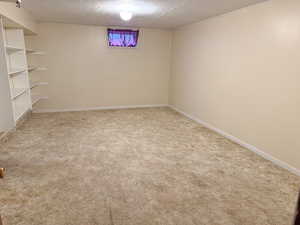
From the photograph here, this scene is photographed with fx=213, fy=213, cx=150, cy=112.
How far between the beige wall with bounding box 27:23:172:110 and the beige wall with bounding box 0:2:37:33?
104cm

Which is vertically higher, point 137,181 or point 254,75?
point 254,75

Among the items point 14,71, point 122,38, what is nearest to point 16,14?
point 14,71

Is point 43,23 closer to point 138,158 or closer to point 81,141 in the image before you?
point 81,141

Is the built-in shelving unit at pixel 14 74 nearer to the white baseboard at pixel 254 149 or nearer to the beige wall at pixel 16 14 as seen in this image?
the beige wall at pixel 16 14

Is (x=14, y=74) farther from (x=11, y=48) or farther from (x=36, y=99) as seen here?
(x=36, y=99)

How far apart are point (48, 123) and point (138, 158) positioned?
259 centimetres

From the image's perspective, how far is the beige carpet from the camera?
196cm

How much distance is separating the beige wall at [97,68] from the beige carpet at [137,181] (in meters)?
1.76

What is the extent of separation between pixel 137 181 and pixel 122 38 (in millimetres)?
4266

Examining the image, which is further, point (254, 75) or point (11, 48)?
point (11, 48)

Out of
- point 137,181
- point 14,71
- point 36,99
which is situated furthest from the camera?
point 36,99

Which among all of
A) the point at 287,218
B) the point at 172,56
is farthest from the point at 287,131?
the point at 172,56

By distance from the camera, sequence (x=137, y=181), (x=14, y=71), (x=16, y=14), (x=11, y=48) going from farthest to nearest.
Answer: (x=14, y=71)
(x=11, y=48)
(x=16, y=14)
(x=137, y=181)

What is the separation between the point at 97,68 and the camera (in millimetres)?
5738
